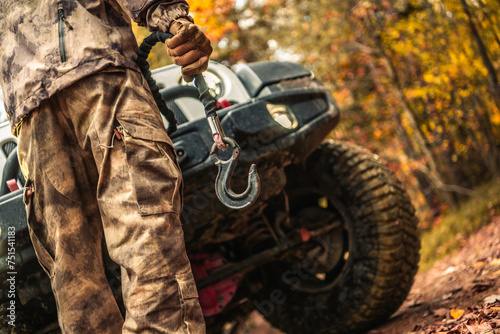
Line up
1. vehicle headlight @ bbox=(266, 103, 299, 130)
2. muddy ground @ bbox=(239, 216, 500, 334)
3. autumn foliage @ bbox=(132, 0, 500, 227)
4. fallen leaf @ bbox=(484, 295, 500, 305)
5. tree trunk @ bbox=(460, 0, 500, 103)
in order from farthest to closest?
autumn foliage @ bbox=(132, 0, 500, 227), tree trunk @ bbox=(460, 0, 500, 103), vehicle headlight @ bbox=(266, 103, 299, 130), fallen leaf @ bbox=(484, 295, 500, 305), muddy ground @ bbox=(239, 216, 500, 334)

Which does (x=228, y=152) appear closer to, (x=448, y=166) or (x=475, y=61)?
(x=475, y=61)

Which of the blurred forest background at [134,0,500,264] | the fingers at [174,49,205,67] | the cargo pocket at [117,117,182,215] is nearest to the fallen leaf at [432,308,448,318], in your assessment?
the cargo pocket at [117,117,182,215]

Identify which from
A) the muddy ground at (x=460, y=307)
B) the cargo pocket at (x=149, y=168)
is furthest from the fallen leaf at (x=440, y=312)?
the cargo pocket at (x=149, y=168)

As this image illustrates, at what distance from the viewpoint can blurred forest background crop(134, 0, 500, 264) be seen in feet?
17.7

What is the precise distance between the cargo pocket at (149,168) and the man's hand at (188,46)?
25 cm

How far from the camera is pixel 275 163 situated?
2363 mm

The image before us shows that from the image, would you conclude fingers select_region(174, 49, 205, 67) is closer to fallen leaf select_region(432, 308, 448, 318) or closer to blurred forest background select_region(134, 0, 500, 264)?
fallen leaf select_region(432, 308, 448, 318)

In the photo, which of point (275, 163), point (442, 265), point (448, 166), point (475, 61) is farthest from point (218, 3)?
point (275, 163)

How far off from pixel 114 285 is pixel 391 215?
144 centimetres

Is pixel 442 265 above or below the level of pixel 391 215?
below

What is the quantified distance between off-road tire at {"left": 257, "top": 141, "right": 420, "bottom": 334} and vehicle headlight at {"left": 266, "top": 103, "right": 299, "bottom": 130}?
429 millimetres

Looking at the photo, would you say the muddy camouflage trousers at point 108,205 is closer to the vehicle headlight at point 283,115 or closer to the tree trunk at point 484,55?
the vehicle headlight at point 283,115

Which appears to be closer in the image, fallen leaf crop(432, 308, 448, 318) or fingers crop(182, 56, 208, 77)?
fingers crop(182, 56, 208, 77)

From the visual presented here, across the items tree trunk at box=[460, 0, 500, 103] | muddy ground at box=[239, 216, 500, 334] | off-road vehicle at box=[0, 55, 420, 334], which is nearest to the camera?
muddy ground at box=[239, 216, 500, 334]
